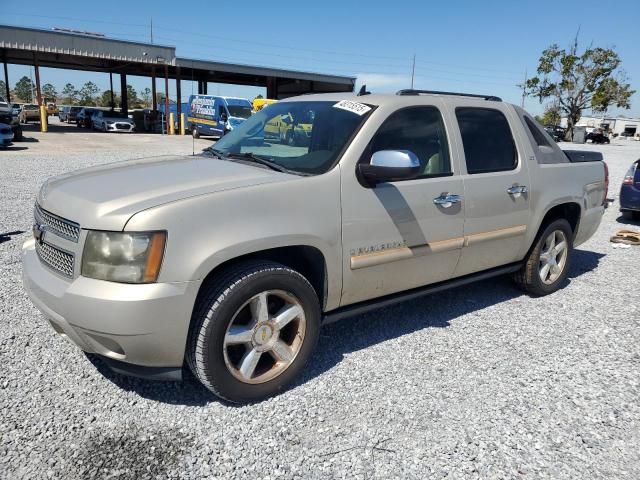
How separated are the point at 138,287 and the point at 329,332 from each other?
1.80 m

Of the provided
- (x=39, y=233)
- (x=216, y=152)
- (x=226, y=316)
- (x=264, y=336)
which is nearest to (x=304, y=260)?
(x=264, y=336)

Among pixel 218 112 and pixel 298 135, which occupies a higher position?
pixel 298 135

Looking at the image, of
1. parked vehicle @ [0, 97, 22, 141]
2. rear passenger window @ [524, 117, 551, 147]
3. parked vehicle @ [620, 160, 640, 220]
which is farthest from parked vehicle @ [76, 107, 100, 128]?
rear passenger window @ [524, 117, 551, 147]

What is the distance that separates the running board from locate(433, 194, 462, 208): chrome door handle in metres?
0.66

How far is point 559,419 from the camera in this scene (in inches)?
110

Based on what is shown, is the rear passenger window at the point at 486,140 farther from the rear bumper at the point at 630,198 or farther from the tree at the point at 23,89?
the tree at the point at 23,89

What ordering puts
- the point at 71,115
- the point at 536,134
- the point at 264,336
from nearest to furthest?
the point at 264,336, the point at 536,134, the point at 71,115

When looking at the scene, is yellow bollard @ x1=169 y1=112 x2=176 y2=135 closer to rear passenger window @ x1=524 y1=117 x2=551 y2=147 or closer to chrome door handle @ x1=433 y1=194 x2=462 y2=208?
rear passenger window @ x1=524 y1=117 x2=551 y2=147

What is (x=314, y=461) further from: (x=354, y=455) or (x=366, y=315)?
(x=366, y=315)

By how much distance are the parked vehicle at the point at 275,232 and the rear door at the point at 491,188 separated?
0.01 m

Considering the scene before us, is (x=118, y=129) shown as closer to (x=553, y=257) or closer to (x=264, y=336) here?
(x=553, y=257)

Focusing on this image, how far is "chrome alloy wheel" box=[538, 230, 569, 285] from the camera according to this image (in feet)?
15.4

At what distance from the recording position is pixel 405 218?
328 centimetres

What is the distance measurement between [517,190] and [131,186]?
9.90ft
